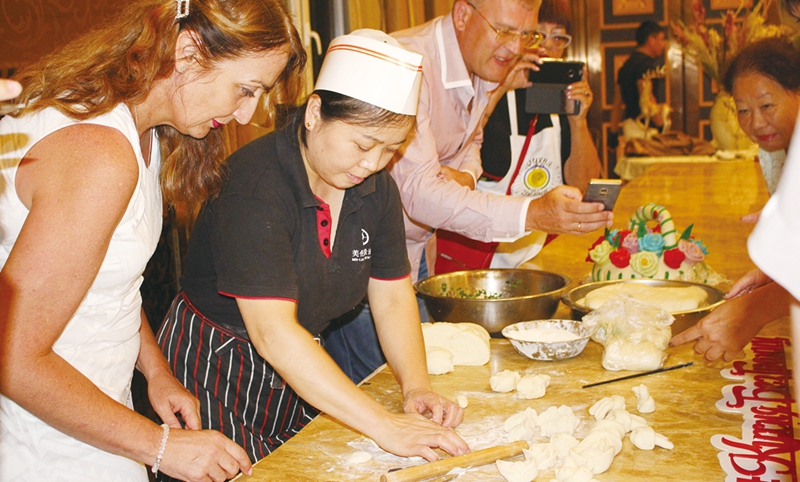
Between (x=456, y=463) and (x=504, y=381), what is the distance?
1.46ft

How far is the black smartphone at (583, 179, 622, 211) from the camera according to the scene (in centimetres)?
232

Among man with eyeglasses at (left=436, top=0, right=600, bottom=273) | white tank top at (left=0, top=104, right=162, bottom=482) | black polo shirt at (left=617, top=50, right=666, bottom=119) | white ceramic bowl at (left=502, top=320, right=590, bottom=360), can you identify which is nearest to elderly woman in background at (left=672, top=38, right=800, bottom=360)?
man with eyeglasses at (left=436, top=0, right=600, bottom=273)

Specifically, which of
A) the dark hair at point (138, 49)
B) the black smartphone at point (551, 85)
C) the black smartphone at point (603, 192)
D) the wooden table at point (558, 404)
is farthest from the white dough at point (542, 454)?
the black smartphone at point (551, 85)

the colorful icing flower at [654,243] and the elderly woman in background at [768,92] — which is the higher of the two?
the elderly woman in background at [768,92]

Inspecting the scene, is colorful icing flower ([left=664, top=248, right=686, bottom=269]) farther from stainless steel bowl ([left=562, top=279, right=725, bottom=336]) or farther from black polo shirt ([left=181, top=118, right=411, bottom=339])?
black polo shirt ([left=181, top=118, right=411, bottom=339])

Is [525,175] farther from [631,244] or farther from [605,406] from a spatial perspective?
[605,406]

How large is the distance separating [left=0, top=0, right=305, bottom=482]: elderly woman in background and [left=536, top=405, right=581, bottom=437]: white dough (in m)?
0.62

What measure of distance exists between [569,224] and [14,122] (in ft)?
5.42

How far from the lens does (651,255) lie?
2.61m

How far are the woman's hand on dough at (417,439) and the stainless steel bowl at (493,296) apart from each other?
28.3 inches

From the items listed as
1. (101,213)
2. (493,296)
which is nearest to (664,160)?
(493,296)

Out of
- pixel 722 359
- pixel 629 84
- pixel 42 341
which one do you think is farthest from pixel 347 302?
pixel 629 84

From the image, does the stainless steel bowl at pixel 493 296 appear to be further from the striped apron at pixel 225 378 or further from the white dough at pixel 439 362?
the striped apron at pixel 225 378

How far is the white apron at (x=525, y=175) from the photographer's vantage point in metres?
3.44
